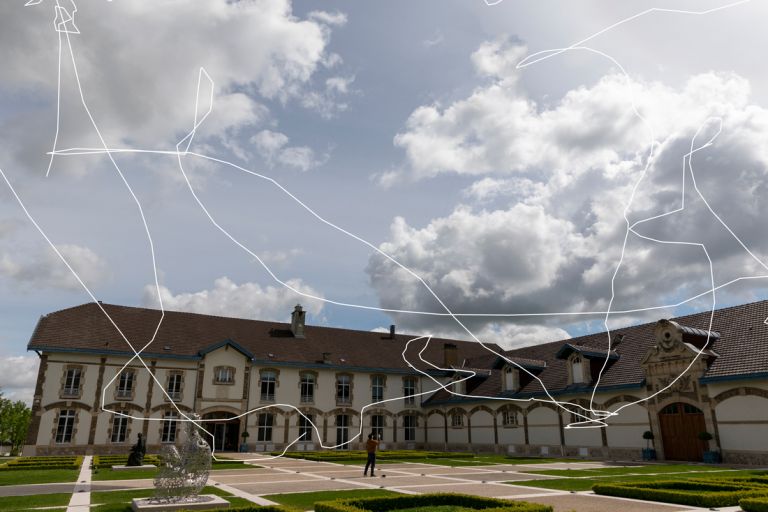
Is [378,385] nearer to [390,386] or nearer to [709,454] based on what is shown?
[390,386]

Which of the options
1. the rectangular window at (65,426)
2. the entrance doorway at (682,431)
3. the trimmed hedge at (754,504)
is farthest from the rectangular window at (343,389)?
the trimmed hedge at (754,504)

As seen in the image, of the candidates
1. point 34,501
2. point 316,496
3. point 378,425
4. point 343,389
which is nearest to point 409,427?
point 378,425

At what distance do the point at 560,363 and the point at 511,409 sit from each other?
12.8ft

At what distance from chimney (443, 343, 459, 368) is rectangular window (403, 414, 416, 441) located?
4.83 meters

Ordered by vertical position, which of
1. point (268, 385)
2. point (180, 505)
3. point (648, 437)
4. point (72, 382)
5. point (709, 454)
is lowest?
point (180, 505)

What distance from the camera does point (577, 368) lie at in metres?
28.9

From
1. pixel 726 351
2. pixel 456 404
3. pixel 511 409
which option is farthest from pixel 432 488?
pixel 456 404

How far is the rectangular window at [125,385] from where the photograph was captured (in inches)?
1261

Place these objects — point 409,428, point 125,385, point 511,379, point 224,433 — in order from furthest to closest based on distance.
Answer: point 409,428, point 224,433, point 511,379, point 125,385

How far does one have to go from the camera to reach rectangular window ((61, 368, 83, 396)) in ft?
101

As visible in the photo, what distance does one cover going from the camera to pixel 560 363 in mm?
31750

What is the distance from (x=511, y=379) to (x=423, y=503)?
2362 centimetres

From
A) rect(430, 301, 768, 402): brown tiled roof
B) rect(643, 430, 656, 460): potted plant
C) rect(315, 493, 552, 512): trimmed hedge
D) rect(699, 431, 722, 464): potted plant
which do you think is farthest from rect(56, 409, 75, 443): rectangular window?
rect(699, 431, 722, 464): potted plant

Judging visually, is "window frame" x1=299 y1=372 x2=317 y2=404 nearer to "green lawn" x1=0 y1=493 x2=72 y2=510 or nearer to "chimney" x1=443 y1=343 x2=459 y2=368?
"chimney" x1=443 y1=343 x2=459 y2=368
